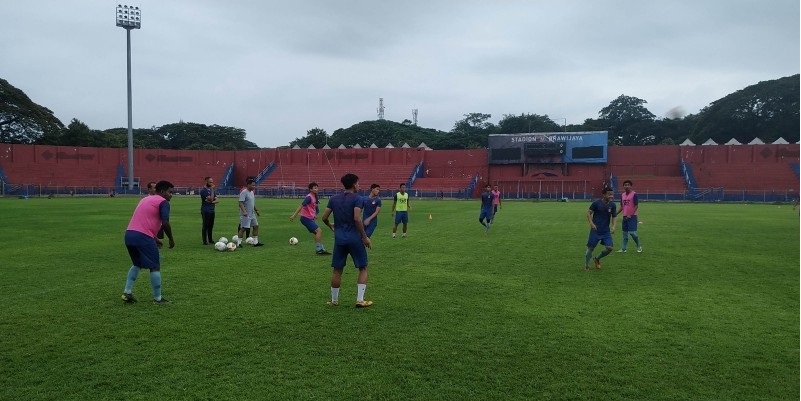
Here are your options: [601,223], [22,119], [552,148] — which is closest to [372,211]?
[601,223]

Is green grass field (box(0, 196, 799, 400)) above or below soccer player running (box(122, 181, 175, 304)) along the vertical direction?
below

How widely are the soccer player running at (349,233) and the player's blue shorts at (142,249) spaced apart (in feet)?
7.95

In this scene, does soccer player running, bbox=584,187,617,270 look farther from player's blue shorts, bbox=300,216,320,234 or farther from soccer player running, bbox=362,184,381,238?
player's blue shorts, bbox=300,216,320,234

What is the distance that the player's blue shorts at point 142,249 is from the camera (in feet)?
23.4

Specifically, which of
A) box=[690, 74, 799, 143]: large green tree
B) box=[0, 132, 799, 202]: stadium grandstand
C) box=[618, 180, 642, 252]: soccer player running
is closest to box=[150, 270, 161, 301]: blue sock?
box=[618, 180, 642, 252]: soccer player running

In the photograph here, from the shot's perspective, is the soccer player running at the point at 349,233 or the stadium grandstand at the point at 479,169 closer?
the soccer player running at the point at 349,233

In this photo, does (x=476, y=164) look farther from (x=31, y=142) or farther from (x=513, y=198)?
(x=31, y=142)

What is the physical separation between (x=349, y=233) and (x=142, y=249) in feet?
9.04

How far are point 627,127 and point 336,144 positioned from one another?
51489 mm

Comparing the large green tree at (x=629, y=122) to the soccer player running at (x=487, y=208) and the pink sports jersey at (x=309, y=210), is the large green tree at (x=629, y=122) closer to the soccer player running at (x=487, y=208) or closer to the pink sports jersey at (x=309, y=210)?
the soccer player running at (x=487, y=208)

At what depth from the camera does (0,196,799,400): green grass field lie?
178 inches

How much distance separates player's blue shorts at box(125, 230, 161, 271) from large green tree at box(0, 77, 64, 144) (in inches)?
3068

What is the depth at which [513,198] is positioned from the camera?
5700cm

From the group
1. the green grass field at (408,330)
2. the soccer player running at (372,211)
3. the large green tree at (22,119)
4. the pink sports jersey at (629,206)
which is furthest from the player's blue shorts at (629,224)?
the large green tree at (22,119)
